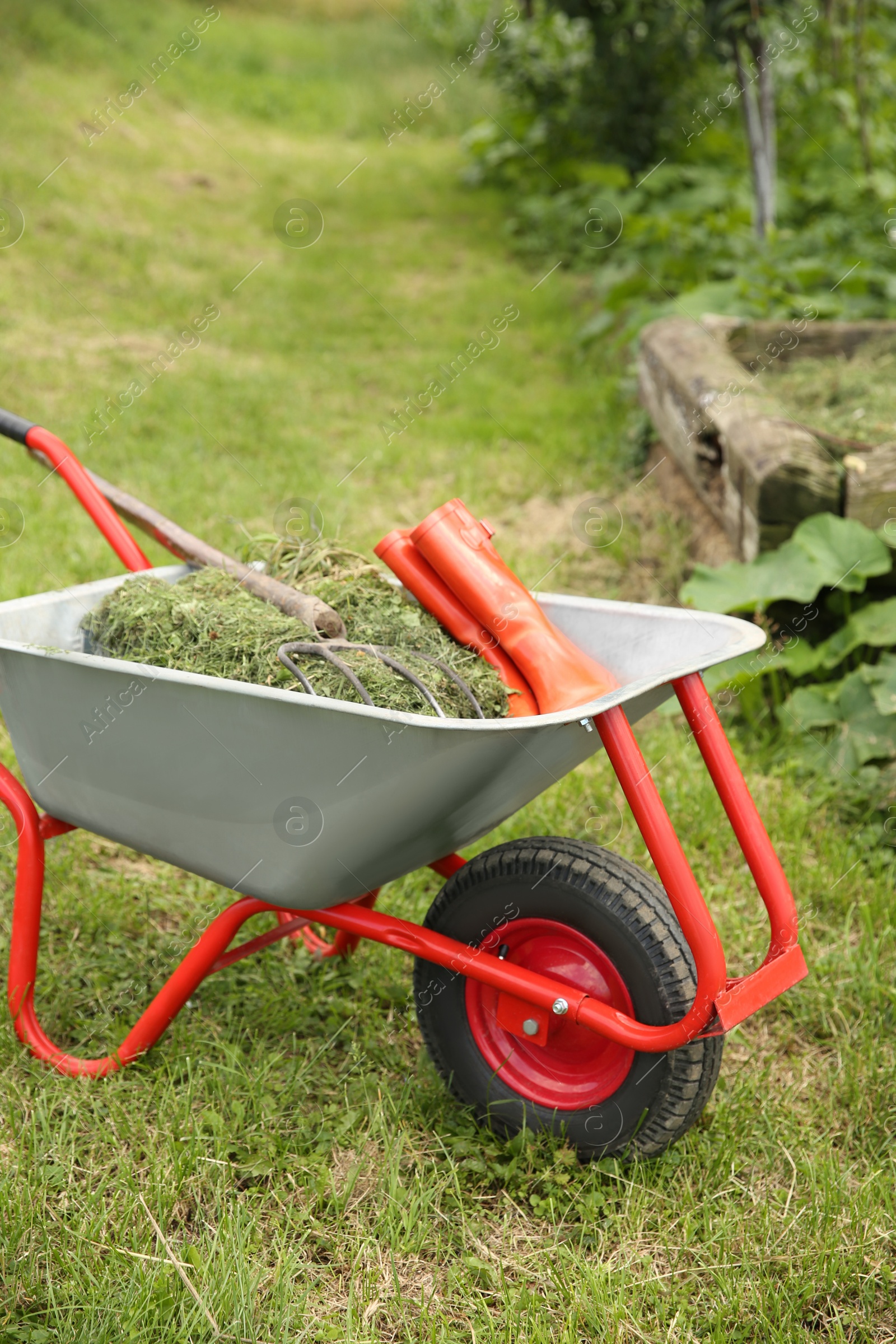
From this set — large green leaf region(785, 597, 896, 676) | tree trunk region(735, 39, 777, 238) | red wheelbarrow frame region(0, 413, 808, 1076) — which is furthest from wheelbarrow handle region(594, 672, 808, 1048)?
tree trunk region(735, 39, 777, 238)

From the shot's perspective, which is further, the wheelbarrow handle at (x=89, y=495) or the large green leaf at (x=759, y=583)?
the large green leaf at (x=759, y=583)

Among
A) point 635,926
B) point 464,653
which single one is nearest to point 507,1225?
→ point 635,926

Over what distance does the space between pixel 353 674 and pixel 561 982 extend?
0.62 meters

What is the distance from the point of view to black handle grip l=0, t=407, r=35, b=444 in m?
2.03

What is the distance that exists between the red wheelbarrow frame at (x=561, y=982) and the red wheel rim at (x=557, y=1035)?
5 centimetres

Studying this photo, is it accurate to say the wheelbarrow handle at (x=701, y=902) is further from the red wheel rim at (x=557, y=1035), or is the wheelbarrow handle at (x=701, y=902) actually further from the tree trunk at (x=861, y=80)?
the tree trunk at (x=861, y=80)

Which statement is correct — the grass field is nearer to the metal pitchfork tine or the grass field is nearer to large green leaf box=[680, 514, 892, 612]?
large green leaf box=[680, 514, 892, 612]

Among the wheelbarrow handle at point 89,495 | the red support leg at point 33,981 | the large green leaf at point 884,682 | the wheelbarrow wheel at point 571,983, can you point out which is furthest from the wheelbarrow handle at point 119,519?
the large green leaf at point 884,682

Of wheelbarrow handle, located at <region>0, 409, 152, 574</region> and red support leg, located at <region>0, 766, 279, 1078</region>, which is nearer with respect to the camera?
red support leg, located at <region>0, 766, 279, 1078</region>

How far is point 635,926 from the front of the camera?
5.16 feet

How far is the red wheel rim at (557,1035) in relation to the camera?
1667 millimetres

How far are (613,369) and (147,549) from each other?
2966 mm

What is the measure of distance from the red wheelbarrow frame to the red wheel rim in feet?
0.16

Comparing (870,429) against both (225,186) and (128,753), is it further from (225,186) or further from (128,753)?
(225,186)
